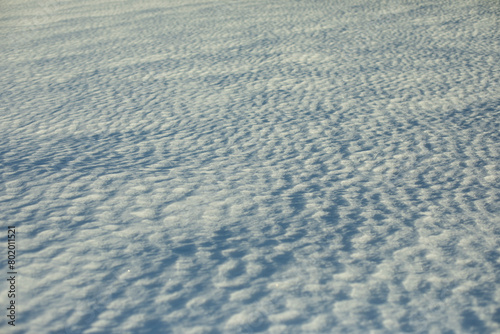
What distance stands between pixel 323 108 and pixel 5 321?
3026mm

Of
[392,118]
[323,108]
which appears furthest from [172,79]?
[392,118]

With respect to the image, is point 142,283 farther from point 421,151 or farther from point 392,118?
point 392,118

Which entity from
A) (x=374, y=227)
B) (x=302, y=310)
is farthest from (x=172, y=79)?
(x=302, y=310)

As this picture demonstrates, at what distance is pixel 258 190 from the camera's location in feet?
8.75

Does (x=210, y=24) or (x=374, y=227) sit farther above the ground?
(x=210, y=24)

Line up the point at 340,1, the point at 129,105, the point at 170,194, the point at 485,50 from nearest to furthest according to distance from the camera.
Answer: the point at 170,194, the point at 129,105, the point at 485,50, the point at 340,1

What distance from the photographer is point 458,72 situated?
15.5ft

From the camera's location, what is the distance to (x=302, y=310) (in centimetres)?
172

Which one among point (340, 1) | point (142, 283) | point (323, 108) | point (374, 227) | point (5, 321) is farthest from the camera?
point (340, 1)

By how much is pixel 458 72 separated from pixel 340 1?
544cm

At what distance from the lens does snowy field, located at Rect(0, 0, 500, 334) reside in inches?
69.3

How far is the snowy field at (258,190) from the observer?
1760 mm

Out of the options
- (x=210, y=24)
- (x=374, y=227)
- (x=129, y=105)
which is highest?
(x=210, y=24)

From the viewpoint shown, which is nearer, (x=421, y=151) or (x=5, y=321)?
(x=5, y=321)
